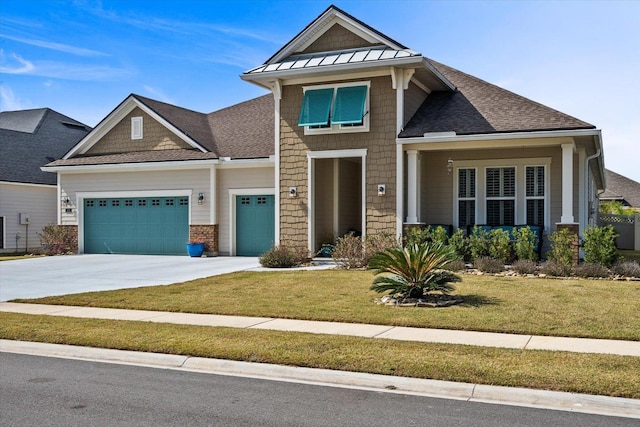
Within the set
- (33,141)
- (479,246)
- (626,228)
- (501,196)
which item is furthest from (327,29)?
(33,141)

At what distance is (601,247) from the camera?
1744 centimetres

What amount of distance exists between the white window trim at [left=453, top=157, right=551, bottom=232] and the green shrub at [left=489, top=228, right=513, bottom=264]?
2542 mm

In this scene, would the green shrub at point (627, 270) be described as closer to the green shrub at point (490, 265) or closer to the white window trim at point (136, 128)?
the green shrub at point (490, 265)

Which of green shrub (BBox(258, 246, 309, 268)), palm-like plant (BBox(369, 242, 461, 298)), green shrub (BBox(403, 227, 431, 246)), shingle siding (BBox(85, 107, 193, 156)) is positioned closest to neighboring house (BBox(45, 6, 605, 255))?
green shrub (BBox(403, 227, 431, 246))

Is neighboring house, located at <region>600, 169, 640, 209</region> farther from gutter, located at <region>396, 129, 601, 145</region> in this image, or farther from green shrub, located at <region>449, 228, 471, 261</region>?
green shrub, located at <region>449, 228, 471, 261</region>

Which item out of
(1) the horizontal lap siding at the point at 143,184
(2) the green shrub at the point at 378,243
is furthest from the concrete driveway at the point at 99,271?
(2) the green shrub at the point at 378,243

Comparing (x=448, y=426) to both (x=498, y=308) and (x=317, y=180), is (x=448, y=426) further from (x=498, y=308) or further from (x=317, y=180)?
(x=317, y=180)

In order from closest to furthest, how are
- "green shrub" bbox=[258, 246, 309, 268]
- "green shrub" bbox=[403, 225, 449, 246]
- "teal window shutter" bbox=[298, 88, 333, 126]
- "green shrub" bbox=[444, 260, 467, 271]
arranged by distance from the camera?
1. "green shrub" bbox=[444, 260, 467, 271]
2. "green shrub" bbox=[403, 225, 449, 246]
3. "green shrub" bbox=[258, 246, 309, 268]
4. "teal window shutter" bbox=[298, 88, 333, 126]

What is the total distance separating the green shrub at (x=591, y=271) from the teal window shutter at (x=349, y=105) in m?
7.70

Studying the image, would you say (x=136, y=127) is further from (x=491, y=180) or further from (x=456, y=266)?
(x=456, y=266)

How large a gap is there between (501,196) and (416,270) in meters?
9.86

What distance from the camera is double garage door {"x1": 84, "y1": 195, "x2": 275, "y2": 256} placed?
2464 cm

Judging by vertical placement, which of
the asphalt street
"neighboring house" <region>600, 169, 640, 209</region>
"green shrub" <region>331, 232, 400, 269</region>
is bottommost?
the asphalt street

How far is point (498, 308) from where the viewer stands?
39.1 feet
